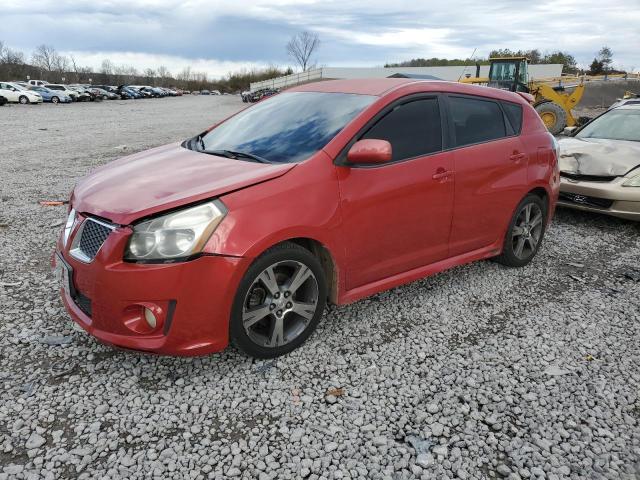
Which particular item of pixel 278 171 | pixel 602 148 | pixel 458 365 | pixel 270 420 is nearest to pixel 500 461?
pixel 458 365

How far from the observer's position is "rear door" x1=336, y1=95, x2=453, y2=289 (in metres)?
3.23

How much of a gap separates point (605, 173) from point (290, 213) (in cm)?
501

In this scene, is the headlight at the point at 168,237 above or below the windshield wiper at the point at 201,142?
below

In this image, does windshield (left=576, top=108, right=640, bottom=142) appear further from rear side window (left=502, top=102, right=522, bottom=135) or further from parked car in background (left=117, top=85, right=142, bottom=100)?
parked car in background (left=117, top=85, right=142, bottom=100)

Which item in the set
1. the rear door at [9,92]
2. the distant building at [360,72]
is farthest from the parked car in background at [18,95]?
the distant building at [360,72]

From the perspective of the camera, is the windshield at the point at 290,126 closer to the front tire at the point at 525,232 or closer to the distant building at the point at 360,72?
the front tire at the point at 525,232

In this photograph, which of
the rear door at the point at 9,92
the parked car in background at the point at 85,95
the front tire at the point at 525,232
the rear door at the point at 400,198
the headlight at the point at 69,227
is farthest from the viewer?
the parked car in background at the point at 85,95

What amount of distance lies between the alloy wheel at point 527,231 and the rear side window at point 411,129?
1.42 metres

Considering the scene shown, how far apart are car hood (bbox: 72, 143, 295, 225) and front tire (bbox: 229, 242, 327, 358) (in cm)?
48

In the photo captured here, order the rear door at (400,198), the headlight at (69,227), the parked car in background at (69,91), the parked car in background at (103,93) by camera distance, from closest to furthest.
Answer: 1. the headlight at (69,227)
2. the rear door at (400,198)
3. the parked car in background at (69,91)
4. the parked car in background at (103,93)

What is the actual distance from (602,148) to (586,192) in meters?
0.72

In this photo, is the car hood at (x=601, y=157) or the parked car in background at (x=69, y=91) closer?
the car hood at (x=601, y=157)

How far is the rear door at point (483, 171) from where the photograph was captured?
12.8 ft

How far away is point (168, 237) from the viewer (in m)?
2.61
